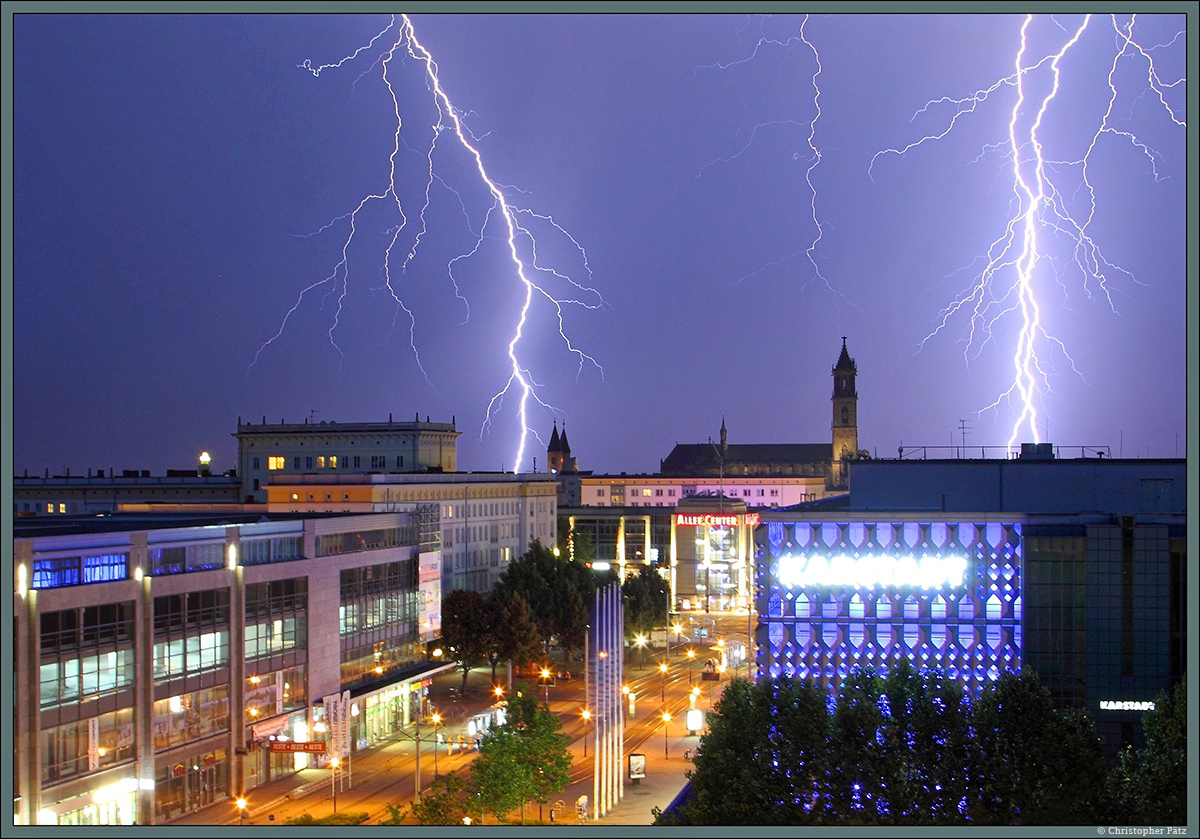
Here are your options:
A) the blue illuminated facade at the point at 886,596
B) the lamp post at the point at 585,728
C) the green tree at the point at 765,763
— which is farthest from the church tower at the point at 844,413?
the green tree at the point at 765,763

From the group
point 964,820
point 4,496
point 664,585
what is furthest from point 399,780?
point 664,585

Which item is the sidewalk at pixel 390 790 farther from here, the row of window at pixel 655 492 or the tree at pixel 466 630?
the row of window at pixel 655 492

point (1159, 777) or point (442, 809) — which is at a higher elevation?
point (1159, 777)

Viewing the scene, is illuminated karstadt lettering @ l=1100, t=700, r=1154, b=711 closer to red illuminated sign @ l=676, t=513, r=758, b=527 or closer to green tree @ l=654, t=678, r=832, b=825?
green tree @ l=654, t=678, r=832, b=825

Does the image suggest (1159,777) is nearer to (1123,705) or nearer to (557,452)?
(1123,705)

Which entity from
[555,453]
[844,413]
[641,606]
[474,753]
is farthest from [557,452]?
[474,753]

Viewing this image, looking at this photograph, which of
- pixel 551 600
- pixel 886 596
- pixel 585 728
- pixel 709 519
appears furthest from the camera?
pixel 709 519

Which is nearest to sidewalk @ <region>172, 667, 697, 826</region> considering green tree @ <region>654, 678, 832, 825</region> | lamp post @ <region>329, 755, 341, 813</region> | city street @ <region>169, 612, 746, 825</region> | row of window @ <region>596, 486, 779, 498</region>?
city street @ <region>169, 612, 746, 825</region>
